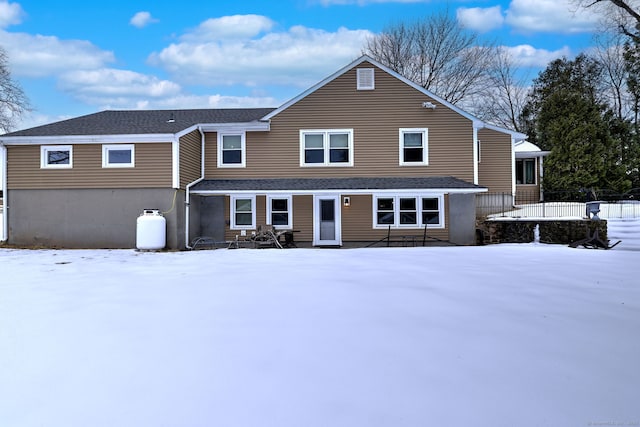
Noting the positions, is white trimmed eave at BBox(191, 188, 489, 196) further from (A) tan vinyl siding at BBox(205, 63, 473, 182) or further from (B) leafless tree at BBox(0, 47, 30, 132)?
(B) leafless tree at BBox(0, 47, 30, 132)

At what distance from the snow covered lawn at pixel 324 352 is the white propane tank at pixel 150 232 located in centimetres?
709

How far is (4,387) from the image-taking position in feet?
11.1

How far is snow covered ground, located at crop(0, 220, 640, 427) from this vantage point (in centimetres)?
298

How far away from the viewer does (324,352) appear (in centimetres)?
399

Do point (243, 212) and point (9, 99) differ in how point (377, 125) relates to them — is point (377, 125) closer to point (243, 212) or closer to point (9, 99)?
point (243, 212)

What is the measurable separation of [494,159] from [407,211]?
5.29m

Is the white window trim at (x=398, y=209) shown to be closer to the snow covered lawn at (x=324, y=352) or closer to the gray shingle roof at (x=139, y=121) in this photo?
the gray shingle roof at (x=139, y=121)

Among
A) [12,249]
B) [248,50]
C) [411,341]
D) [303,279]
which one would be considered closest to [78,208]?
[12,249]

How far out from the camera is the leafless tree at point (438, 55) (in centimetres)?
3375

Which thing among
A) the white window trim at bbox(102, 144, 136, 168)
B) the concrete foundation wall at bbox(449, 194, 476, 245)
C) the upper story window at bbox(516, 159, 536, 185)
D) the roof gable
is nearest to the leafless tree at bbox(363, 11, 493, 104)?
the upper story window at bbox(516, 159, 536, 185)

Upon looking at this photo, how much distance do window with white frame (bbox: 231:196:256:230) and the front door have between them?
255cm

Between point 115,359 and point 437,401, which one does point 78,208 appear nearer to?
point 115,359

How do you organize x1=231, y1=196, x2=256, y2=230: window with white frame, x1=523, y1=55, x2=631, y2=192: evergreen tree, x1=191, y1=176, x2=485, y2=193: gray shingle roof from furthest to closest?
x1=523, y1=55, x2=631, y2=192: evergreen tree < x1=231, y1=196, x2=256, y2=230: window with white frame < x1=191, y1=176, x2=485, y2=193: gray shingle roof

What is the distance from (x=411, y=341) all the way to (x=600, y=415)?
168 cm
